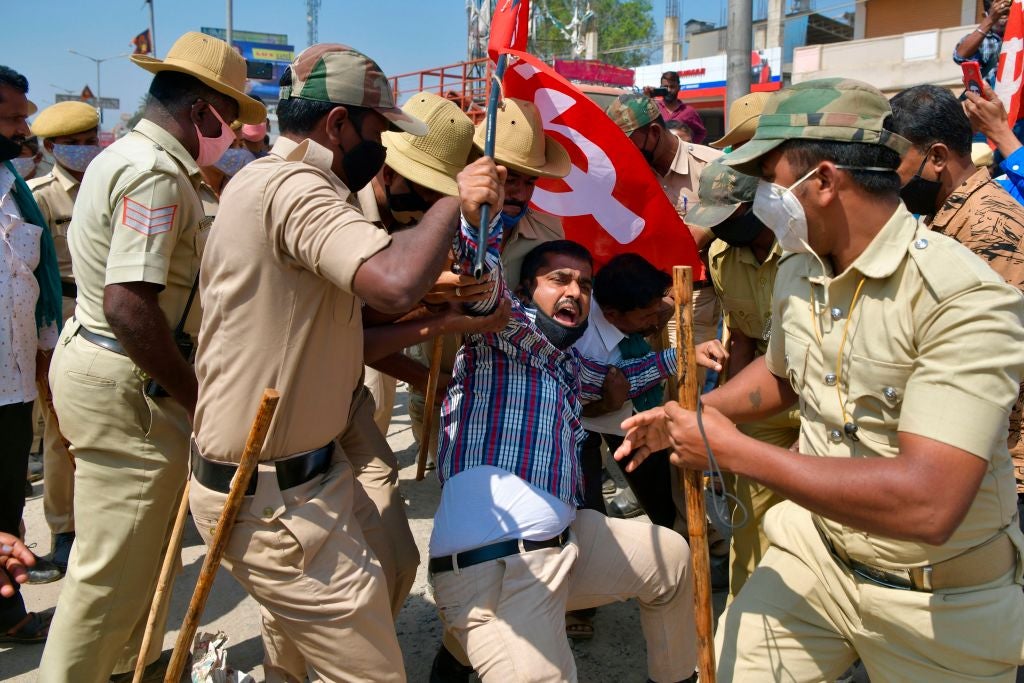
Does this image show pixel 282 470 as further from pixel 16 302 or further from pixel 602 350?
pixel 16 302

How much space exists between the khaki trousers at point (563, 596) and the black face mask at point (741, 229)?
134 cm

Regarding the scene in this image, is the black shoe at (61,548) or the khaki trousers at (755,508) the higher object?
the khaki trousers at (755,508)

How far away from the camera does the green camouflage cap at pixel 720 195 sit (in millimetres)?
3154

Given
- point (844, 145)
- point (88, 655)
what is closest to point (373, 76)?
point (844, 145)

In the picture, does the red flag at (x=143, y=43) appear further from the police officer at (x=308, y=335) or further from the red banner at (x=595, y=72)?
the police officer at (x=308, y=335)

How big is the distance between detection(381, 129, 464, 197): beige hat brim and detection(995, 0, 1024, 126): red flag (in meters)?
2.84

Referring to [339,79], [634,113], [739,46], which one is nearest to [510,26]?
[339,79]

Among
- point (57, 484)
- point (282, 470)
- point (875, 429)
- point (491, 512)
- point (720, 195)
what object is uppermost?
point (720, 195)

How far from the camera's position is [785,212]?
2.23m

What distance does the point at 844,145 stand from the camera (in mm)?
2117

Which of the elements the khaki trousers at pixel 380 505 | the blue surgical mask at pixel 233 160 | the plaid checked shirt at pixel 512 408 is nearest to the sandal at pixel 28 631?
the khaki trousers at pixel 380 505

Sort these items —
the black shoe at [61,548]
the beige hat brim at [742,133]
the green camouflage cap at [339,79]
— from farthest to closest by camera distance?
the black shoe at [61,548], the beige hat brim at [742,133], the green camouflage cap at [339,79]

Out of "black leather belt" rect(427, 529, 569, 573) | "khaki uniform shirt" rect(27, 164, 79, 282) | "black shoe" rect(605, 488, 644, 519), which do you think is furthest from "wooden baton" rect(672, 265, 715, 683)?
"khaki uniform shirt" rect(27, 164, 79, 282)

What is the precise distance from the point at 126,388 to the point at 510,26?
1881mm
